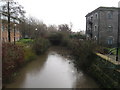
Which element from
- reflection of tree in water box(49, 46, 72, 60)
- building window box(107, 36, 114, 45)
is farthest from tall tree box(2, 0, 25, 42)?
building window box(107, 36, 114, 45)

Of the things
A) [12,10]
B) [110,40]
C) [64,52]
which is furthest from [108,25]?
[12,10]

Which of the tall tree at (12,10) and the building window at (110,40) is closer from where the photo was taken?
the tall tree at (12,10)

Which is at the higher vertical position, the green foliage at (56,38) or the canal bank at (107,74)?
the green foliage at (56,38)

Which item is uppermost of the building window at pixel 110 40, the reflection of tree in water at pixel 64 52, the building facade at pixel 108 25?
the building facade at pixel 108 25

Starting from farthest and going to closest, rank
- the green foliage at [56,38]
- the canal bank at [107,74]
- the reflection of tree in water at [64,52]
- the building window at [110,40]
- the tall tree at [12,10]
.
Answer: the green foliage at [56,38], the building window at [110,40], the reflection of tree in water at [64,52], the tall tree at [12,10], the canal bank at [107,74]

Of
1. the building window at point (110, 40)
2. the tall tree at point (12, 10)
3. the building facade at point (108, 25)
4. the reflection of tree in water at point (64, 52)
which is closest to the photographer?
the tall tree at point (12, 10)

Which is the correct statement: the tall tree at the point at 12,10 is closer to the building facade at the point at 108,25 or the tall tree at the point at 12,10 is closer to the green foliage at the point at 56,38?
the green foliage at the point at 56,38

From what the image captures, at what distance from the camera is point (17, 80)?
8438mm

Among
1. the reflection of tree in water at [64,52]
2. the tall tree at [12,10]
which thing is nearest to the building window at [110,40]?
the reflection of tree in water at [64,52]

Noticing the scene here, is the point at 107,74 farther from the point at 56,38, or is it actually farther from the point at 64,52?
the point at 56,38

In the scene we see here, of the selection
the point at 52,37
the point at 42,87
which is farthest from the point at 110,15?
the point at 42,87

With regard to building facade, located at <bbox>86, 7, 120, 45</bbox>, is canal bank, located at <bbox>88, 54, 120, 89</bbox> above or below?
below

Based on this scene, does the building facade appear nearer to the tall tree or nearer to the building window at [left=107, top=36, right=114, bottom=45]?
the building window at [left=107, top=36, right=114, bottom=45]

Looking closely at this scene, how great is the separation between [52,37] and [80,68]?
1745 centimetres
